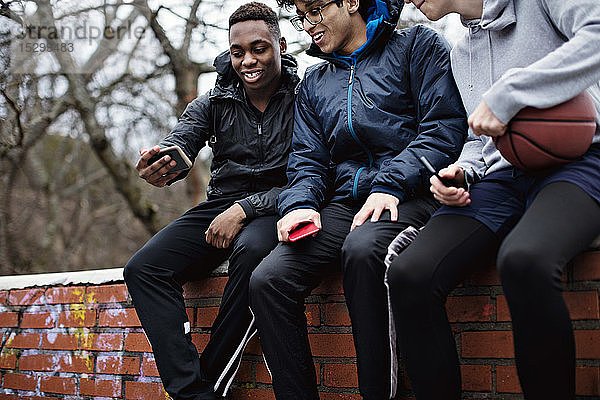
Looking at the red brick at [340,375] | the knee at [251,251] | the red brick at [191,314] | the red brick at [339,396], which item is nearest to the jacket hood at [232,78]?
the knee at [251,251]

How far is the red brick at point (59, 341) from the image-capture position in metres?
4.03

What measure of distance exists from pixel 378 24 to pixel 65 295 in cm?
255

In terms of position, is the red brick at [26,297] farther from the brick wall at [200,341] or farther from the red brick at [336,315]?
the red brick at [336,315]

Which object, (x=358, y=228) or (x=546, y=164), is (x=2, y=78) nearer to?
(x=358, y=228)

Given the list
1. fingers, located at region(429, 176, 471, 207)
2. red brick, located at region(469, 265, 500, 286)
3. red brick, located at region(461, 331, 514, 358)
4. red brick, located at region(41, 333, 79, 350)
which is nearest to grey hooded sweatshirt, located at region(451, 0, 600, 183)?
fingers, located at region(429, 176, 471, 207)

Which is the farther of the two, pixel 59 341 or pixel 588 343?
pixel 59 341

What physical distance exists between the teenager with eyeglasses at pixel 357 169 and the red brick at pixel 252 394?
53 cm

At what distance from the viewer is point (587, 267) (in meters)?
2.26

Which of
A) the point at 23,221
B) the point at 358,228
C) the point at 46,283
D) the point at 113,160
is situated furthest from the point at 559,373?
the point at 23,221

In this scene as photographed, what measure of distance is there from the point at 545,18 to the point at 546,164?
→ 1.92 feet

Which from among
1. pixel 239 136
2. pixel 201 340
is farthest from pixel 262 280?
pixel 239 136

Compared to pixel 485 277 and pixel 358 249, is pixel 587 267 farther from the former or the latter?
pixel 358 249

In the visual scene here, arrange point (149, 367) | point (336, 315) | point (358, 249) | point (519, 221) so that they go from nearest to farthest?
point (519, 221), point (358, 249), point (336, 315), point (149, 367)

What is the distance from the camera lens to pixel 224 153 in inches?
138
